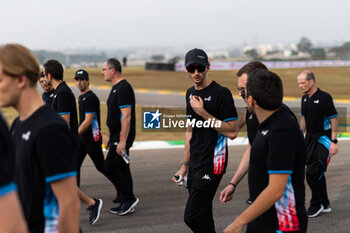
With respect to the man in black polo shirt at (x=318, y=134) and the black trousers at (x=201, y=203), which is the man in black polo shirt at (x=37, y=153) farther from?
the man in black polo shirt at (x=318, y=134)

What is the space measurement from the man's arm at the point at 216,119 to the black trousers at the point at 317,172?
8.29 ft

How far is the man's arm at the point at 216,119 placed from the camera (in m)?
4.70

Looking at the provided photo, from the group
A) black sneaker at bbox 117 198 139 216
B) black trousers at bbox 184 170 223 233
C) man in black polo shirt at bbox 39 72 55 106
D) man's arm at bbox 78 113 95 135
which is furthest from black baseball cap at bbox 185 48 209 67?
black sneaker at bbox 117 198 139 216

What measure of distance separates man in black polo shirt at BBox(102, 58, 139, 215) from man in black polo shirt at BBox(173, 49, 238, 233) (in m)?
2.06

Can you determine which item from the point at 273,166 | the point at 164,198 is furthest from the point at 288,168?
the point at 164,198

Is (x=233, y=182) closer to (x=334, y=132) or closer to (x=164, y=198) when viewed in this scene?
(x=334, y=132)

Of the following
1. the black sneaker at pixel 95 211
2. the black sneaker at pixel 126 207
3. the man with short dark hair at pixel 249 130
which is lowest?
the black sneaker at pixel 126 207

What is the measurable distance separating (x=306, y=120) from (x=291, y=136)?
4237mm

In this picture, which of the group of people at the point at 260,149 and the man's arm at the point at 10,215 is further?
the group of people at the point at 260,149

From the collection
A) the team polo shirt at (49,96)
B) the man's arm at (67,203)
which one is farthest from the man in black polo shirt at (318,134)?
the man's arm at (67,203)

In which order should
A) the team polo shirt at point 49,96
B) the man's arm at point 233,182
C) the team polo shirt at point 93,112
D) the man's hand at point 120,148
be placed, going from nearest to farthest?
Result: 1. the man's arm at point 233,182
2. the team polo shirt at point 49,96
3. the man's hand at point 120,148
4. the team polo shirt at point 93,112

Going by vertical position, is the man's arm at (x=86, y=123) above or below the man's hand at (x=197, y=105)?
below

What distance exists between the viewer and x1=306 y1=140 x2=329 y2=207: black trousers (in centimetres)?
692

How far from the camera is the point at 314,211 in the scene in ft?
22.7
